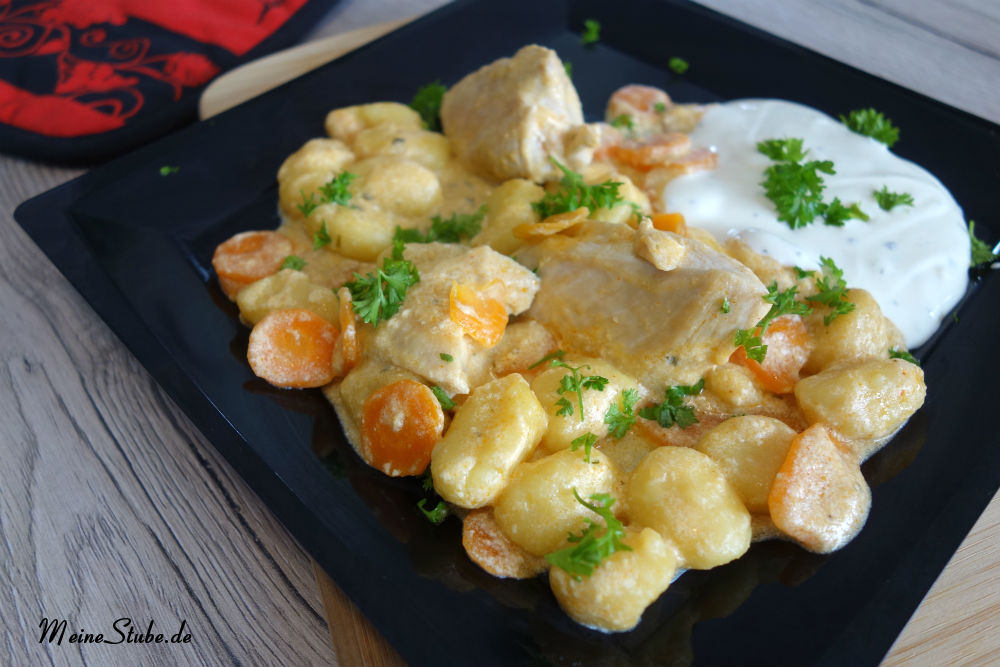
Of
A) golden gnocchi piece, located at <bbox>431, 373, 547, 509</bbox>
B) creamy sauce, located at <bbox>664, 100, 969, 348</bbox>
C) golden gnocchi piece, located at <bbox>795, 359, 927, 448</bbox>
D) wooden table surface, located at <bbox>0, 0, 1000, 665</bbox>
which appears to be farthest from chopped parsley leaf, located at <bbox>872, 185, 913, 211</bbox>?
golden gnocchi piece, located at <bbox>431, 373, 547, 509</bbox>

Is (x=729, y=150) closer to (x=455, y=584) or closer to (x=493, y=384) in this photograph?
(x=493, y=384)

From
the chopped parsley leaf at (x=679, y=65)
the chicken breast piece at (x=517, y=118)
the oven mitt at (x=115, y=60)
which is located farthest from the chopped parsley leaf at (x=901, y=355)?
the oven mitt at (x=115, y=60)

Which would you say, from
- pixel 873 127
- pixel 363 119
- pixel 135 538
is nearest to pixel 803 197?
pixel 873 127

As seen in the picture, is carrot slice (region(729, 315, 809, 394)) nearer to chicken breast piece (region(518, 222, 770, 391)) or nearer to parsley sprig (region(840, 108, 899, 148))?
chicken breast piece (region(518, 222, 770, 391))

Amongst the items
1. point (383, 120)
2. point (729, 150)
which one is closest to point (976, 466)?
point (729, 150)

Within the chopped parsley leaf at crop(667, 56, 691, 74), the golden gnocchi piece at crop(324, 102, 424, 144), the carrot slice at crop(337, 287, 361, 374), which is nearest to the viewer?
the carrot slice at crop(337, 287, 361, 374)

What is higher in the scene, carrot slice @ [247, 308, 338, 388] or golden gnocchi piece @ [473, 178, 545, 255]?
golden gnocchi piece @ [473, 178, 545, 255]
